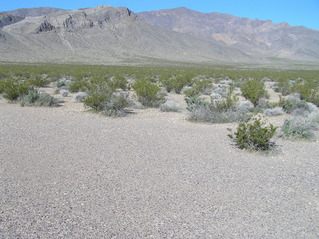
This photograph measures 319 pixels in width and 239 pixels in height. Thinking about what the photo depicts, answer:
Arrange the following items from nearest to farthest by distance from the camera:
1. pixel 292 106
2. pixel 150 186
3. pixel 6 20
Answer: pixel 150 186 → pixel 292 106 → pixel 6 20

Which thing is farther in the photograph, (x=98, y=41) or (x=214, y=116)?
(x=98, y=41)

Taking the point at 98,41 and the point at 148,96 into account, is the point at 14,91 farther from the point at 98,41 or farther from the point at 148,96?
the point at 98,41

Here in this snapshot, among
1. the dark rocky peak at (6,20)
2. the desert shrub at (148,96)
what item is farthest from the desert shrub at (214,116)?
the dark rocky peak at (6,20)

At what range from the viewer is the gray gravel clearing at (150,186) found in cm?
418

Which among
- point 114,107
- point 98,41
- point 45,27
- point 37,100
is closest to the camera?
point 114,107

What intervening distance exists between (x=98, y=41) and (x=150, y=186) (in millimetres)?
118381

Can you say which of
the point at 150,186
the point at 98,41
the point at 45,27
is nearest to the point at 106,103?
the point at 150,186

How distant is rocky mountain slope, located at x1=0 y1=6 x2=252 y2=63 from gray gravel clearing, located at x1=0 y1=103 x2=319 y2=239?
86.3 meters

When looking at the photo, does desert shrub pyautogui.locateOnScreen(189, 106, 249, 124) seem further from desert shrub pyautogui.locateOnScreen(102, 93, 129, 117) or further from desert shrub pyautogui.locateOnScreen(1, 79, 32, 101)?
desert shrub pyautogui.locateOnScreen(1, 79, 32, 101)

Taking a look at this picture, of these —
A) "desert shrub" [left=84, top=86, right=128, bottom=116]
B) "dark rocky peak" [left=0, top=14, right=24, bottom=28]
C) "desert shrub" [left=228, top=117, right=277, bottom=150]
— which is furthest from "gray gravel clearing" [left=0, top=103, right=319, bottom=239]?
"dark rocky peak" [left=0, top=14, right=24, bottom=28]

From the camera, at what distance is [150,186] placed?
5469mm

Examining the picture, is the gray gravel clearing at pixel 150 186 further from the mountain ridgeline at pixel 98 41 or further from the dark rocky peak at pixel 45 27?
the dark rocky peak at pixel 45 27

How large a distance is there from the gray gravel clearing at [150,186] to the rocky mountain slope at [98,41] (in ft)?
283

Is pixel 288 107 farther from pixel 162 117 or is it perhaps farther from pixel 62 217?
pixel 62 217
